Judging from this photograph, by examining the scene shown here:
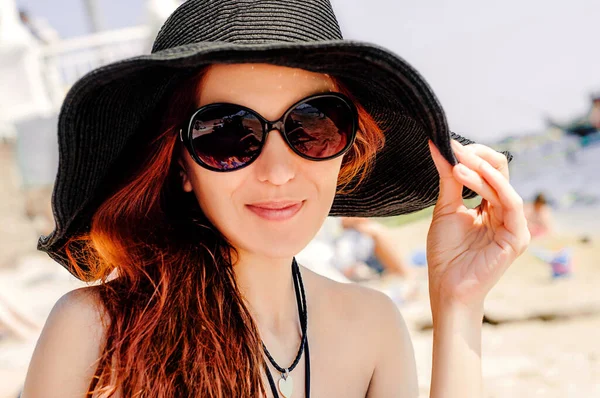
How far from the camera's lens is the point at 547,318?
629 centimetres

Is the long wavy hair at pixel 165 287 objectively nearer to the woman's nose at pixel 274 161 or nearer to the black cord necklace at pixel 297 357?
the black cord necklace at pixel 297 357

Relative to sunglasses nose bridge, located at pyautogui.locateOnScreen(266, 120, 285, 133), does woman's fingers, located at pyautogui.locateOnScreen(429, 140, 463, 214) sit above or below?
below

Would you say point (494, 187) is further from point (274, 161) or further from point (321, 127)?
point (274, 161)

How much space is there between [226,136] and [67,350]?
0.63m

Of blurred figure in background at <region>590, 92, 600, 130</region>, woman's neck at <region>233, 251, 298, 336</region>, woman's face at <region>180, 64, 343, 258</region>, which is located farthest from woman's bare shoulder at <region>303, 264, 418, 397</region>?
blurred figure in background at <region>590, 92, 600, 130</region>

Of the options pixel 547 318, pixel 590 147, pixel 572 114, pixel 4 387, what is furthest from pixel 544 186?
pixel 4 387

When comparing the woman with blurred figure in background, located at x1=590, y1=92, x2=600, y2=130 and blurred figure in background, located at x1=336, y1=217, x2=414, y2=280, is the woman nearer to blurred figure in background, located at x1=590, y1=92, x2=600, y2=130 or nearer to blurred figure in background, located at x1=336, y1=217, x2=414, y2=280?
blurred figure in background, located at x1=336, y1=217, x2=414, y2=280

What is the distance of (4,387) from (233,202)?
7.30 ft

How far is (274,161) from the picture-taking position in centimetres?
134

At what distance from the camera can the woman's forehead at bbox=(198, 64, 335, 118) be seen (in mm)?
1317

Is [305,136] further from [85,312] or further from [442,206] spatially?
[85,312]

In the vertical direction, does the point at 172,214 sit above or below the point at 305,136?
below

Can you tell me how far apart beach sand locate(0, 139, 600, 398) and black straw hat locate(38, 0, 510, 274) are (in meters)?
0.97

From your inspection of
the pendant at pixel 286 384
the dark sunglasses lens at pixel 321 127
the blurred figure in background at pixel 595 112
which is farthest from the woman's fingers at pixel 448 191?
the blurred figure in background at pixel 595 112
